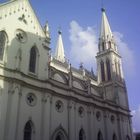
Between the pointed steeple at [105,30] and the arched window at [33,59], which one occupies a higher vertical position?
the pointed steeple at [105,30]

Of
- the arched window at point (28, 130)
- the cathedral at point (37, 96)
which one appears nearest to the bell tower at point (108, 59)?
the cathedral at point (37, 96)

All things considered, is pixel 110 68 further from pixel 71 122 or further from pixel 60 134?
pixel 60 134

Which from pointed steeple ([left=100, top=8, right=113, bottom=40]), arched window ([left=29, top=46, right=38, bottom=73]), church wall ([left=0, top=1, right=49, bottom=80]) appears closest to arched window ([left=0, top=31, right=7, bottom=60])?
church wall ([left=0, top=1, right=49, bottom=80])

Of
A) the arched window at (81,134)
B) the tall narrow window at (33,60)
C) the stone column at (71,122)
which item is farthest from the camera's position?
the arched window at (81,134)

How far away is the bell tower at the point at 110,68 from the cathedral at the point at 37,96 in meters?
5.31

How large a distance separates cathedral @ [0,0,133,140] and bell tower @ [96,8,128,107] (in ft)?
17.4

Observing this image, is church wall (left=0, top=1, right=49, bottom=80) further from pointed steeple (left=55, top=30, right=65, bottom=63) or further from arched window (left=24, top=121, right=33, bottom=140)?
pointed steeple (left=55, top=30, right=65, bottom=63)

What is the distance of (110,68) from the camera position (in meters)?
50.3

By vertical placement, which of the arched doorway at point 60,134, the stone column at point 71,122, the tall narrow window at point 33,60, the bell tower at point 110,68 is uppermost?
the bell tower at point 110,68

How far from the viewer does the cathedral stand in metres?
25.9

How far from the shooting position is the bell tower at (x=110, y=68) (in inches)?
1869

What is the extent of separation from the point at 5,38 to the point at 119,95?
27.5 m

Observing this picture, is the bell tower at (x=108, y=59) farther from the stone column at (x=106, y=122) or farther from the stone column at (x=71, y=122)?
the stone column at (x=71, y=122)

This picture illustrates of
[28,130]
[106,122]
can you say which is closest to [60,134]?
[28,130]
